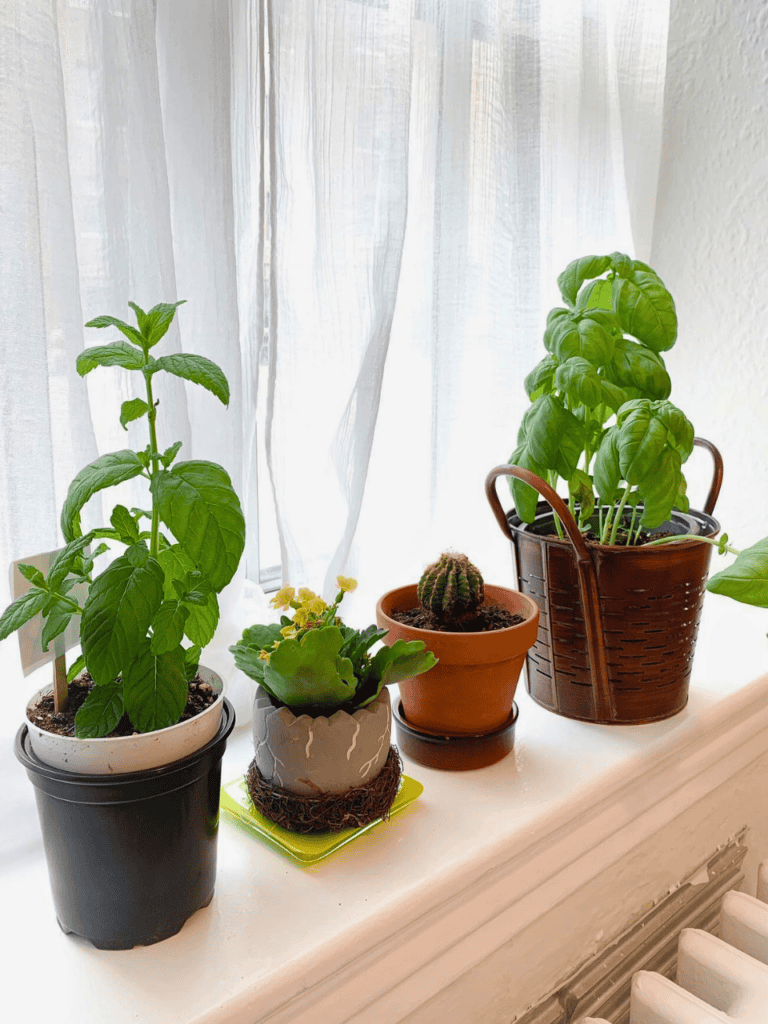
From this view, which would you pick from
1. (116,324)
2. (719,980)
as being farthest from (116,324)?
(719,980)

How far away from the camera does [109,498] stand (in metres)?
0.79

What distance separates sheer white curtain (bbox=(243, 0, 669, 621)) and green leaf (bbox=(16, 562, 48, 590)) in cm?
32

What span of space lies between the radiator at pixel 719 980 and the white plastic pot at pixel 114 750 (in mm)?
533

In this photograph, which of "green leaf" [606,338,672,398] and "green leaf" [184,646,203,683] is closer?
"green leaf" [184,646,203,683]

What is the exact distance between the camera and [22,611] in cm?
58

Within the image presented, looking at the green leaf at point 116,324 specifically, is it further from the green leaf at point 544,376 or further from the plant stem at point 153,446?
the green leaf at point 544,376

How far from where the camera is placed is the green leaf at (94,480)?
0.56 metres

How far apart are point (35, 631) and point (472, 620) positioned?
410mm

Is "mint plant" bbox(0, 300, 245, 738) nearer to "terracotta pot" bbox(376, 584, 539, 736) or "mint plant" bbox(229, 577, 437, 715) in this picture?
"mint plant" bbox(229, 577, 437, 715)

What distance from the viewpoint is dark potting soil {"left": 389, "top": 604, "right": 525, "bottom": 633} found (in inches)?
34.1

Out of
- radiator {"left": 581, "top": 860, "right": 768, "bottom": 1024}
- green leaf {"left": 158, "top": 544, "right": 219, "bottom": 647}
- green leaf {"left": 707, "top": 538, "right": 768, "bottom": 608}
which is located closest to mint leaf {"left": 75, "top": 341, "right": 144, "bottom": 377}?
green leaf {"left": 158, "top": 544, "right": 219, "bottom": 647}

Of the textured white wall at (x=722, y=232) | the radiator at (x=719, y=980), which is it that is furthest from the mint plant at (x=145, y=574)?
the textured white wall at (x=722, y=232)

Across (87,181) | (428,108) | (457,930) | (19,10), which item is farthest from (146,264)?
(457,930)

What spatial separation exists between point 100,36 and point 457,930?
80cm
